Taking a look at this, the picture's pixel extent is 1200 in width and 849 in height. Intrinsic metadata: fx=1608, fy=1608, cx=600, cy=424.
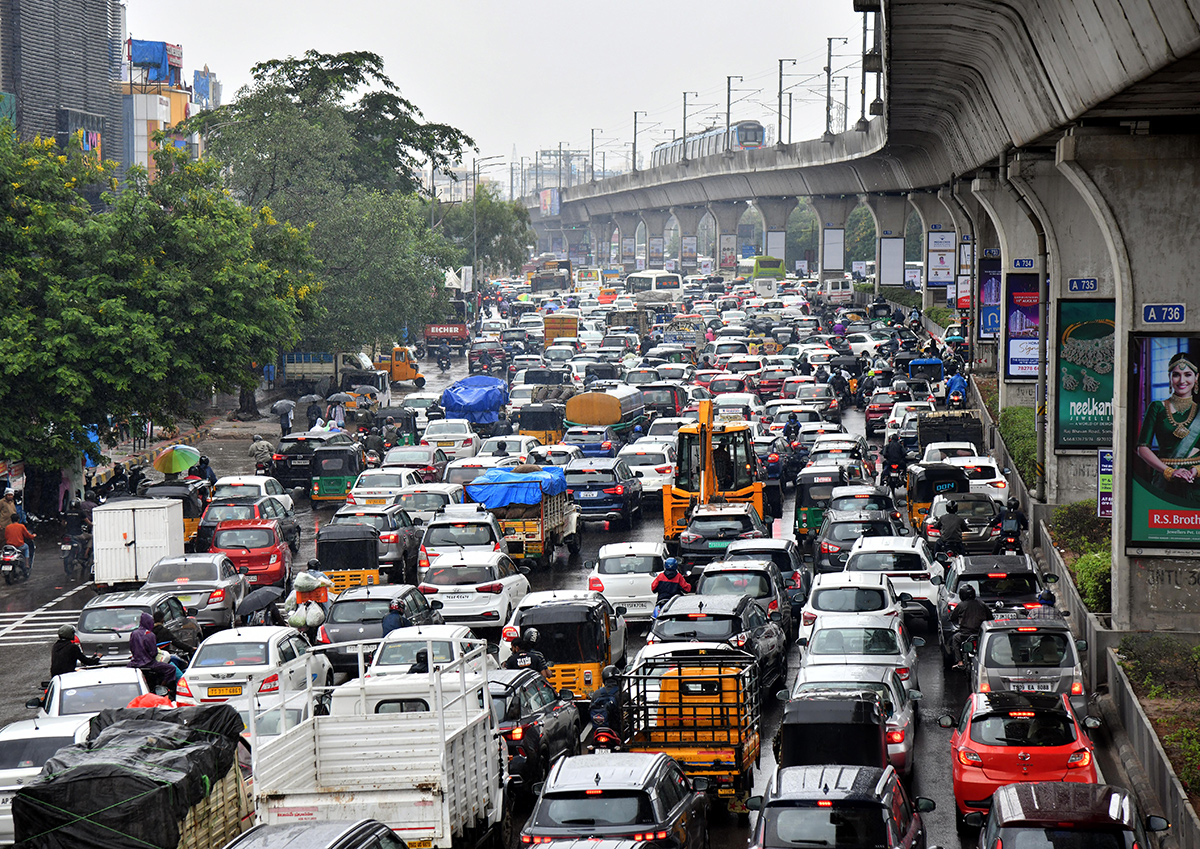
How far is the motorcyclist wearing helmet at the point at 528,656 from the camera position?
18.8 meters

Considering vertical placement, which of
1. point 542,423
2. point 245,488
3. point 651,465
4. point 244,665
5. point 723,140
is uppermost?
point 723,140

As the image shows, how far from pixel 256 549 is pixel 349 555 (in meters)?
2.81

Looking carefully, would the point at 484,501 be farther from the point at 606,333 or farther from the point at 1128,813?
the point at 606,333

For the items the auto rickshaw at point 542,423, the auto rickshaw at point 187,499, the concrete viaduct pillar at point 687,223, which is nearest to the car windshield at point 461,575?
the auto rickshaw at point 187,499

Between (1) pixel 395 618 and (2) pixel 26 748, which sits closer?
(2) pixel 26 748

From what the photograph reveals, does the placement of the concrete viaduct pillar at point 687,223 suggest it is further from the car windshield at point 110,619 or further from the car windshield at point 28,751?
the car windshield at point 28,751

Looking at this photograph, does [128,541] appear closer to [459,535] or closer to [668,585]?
[459,535]

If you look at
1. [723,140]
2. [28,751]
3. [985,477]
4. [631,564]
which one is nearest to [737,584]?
[631,564]

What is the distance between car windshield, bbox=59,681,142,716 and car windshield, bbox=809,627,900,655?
305 inches

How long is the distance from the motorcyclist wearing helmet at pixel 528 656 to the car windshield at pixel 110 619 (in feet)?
19.8

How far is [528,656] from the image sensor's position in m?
19.0

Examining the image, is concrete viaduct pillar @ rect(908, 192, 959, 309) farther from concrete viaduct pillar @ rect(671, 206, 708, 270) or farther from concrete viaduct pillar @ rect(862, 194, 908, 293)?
concrete viaduct pillar @ rect(671, 206, 708, 270)

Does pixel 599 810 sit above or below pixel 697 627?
below

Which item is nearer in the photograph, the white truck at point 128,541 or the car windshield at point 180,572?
the car windshield at point 180,572
